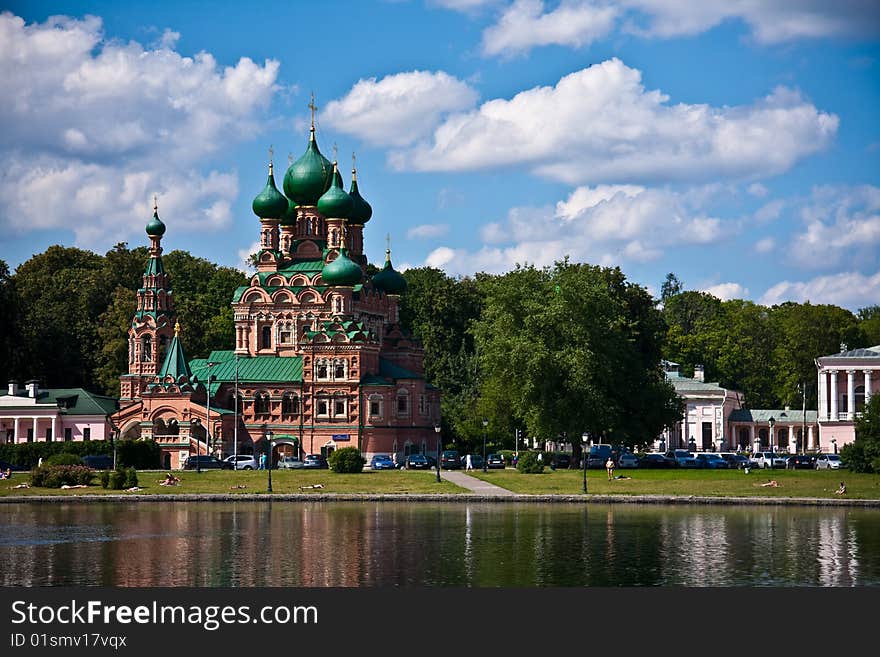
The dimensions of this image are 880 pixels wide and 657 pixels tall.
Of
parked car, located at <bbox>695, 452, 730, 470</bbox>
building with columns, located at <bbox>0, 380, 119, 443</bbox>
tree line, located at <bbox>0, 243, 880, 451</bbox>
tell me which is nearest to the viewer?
tree line, located at <bbox>0, 243, 880, 451</bbox>

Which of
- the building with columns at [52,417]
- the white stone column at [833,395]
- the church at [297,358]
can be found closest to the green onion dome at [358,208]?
the church at [297,358]

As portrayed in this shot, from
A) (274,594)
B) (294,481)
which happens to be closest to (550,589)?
(274,594)

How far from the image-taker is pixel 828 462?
269 ft

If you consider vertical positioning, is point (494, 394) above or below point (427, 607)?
above

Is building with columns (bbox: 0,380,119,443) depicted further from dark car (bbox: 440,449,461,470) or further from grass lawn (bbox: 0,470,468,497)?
dark car (bbox: 440,449,461,470)

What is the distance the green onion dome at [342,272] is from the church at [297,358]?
3.4 inches

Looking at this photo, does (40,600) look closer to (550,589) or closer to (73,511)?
(550,589)

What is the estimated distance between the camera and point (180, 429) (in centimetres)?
8856

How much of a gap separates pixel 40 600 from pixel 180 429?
186 ft

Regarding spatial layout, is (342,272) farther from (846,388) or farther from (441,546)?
(441,546)

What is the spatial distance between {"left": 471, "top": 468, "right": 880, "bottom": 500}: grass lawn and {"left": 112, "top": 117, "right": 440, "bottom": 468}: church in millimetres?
15820

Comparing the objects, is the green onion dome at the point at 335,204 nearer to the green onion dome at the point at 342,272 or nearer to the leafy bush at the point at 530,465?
the green onion dome at the point at 342,272

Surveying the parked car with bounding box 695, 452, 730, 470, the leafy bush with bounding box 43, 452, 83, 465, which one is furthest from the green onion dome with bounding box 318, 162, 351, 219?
the parked car with bounding box 695, 452, 730, 470

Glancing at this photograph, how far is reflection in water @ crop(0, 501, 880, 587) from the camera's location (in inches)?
1475
